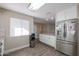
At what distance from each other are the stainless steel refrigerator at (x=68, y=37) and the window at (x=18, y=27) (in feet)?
7.72

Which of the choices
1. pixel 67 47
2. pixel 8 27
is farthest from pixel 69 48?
pixel 8 27

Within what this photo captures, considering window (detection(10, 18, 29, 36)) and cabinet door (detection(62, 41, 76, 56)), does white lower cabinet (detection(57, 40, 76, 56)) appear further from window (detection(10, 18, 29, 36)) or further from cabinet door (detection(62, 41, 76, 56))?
window (detection(10, 18, 29, 36))

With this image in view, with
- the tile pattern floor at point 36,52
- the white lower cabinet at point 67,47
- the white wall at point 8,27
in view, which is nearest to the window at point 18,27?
the white wall at point 8,27

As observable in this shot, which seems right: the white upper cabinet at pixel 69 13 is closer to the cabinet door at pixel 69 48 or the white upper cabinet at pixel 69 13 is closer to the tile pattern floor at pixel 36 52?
the cabinet door at pixel 69 48

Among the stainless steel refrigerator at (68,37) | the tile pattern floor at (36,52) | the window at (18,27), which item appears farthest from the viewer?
the window at (18,27)

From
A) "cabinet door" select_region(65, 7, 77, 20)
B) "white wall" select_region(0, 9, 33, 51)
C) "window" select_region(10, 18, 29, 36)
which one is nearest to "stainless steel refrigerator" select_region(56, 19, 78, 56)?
"cabinet door" select_region(65, 7, 77, 20)

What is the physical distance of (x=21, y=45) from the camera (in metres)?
3.89

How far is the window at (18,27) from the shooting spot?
3.43 m

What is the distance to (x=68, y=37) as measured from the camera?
2699mm

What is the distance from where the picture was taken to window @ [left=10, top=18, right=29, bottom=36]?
11.3ft

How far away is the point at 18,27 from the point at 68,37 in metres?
2.92

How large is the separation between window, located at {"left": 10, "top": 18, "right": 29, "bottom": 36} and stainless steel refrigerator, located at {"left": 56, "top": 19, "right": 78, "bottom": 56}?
2.35m

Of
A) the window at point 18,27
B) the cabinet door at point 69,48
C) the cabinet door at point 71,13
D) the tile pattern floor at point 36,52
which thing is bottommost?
the tile pattern floor at point 36,52

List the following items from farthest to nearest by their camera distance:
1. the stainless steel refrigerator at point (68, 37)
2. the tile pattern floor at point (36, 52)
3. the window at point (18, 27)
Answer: the window at point (18, 27) → the tile pattern floor at point (36, 52) → the stainless steel refrigerator at point (68, 37)
